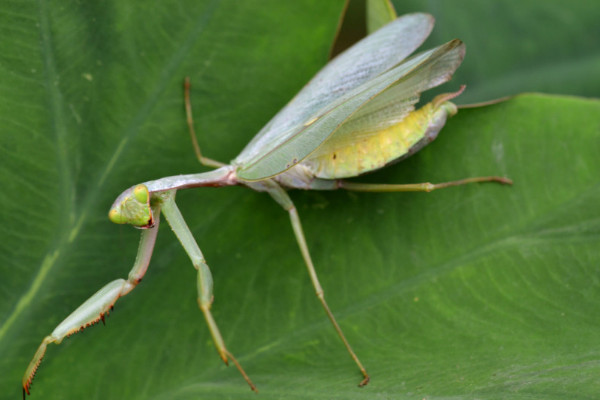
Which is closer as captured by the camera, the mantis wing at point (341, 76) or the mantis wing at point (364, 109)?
the mantis wing at point (364, 109)

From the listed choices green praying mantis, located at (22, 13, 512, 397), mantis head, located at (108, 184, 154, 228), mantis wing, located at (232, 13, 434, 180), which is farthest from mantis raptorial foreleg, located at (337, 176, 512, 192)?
mantis head, located at (108, 184, 154, 228)

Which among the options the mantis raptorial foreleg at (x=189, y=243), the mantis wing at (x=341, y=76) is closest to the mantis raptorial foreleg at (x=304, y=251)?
the mantis wing at (x=341, y=76)

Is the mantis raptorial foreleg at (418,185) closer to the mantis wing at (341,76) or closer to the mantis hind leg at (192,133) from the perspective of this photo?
the mantis wing at (341,76)

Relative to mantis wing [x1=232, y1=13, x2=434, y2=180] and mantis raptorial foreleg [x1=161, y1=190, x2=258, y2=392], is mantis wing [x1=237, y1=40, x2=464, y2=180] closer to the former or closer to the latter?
mantis wing [x1=232, y1=13, x2=434, y2=180]

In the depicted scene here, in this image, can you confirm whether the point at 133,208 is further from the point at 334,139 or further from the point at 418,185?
the point at 418,185

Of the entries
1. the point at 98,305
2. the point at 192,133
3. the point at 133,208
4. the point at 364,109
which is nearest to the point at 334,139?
the point at 364,109

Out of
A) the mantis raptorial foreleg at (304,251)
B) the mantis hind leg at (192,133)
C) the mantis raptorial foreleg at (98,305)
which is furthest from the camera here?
the mantis hind leg at (192,133)

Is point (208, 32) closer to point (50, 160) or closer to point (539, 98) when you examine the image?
point (50, 160)

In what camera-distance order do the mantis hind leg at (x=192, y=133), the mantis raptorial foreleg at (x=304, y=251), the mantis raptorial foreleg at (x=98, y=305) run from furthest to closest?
1. the mantis hind leg at (x=192, y=133)
2. the mantis raptorial foreleg at (x=304, y=251)
3. the mantis raptorial foreleg at (x=98, y=305)
